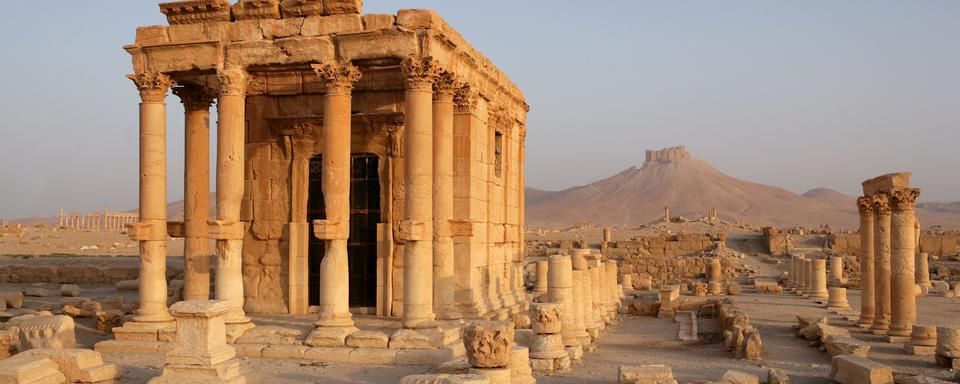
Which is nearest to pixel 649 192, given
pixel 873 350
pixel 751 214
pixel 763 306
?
pixel 751 214

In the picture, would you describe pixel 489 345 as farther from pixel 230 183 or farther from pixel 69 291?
pixel 69 291

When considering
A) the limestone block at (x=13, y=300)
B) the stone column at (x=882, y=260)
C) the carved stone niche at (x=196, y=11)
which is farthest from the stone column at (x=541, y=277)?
the limestone block at (x=13, y=300)

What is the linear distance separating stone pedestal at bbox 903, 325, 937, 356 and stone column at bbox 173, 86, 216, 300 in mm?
13741

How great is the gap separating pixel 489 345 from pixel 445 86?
5866 millimetres

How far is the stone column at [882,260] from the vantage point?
18.3 m

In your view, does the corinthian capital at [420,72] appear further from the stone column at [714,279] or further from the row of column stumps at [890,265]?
the stone column at [714,279]

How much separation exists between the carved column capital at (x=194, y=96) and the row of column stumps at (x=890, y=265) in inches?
568

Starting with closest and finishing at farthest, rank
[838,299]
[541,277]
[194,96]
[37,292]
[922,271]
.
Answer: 1. [194,96]
2. [541,277]
3. [37,292]
4. [838,299]
5. [922,271]

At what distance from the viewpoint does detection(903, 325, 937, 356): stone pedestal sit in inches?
626

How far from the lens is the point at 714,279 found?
35.6 metres

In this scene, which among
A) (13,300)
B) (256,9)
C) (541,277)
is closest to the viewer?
(256,9)

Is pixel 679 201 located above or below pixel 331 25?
below

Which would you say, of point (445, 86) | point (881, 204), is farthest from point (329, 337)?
point (881, 204)

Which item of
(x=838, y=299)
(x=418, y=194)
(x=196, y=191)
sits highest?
(x=196, y=191)
